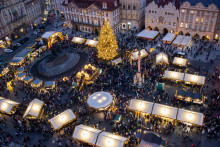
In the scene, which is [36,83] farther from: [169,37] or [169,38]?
[169,37]

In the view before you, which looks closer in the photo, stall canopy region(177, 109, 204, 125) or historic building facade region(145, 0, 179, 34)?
stall canopy region(177, 109, 204, 125)

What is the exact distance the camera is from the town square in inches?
1238

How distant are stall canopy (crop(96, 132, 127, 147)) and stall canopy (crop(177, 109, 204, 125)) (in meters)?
10.4

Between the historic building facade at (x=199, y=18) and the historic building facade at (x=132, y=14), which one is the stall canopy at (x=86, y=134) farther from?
the historic building facade at (x=132, y=14)

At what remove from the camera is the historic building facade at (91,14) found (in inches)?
2549

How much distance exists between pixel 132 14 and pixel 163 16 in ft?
37.0

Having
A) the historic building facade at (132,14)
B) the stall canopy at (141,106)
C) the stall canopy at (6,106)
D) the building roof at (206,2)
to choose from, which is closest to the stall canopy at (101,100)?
the stall canopy at (141,106)

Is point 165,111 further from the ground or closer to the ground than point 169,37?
closer to the ground

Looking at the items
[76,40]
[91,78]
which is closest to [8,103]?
[91,78]

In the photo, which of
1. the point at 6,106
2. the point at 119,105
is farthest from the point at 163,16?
the point at 6,106

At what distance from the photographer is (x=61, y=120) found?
108ft

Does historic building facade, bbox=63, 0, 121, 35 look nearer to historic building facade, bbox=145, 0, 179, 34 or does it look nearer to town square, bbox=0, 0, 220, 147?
town square, bbox=0, 0, 220, 147

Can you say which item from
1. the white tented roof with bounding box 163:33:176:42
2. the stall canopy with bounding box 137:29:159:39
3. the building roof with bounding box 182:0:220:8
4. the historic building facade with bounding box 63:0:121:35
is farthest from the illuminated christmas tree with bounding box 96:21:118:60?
the building roof with bounding box 182:0:220:8

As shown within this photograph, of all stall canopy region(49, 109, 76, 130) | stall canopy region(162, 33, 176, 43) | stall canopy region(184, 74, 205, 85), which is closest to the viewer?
stall canopy region(49, 109, 76, 130)
